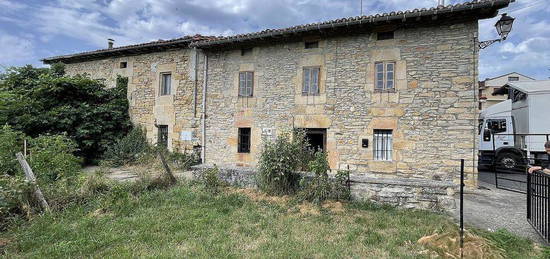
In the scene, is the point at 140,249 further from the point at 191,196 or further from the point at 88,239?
the point at 191,196

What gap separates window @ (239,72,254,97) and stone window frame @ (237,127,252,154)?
4.50 ft

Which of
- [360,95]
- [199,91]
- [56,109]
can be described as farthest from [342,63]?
[56,109]

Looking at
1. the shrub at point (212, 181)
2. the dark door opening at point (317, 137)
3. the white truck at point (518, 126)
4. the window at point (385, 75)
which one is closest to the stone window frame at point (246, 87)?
the dark door opening at point (317, 137)

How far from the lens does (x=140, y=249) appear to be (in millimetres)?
3744

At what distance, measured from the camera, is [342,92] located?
9203 mm

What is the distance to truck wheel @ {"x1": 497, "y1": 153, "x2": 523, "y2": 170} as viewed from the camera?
11.3 m

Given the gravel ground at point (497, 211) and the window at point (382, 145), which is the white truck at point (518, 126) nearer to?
the gravel ground at point (497, 211)

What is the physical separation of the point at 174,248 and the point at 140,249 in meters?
0.45

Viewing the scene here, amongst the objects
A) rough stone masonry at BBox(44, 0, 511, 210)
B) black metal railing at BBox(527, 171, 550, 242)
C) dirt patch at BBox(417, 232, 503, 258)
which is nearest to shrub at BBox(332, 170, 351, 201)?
rough stone masonry at BBox(44, 0, 511, 210)

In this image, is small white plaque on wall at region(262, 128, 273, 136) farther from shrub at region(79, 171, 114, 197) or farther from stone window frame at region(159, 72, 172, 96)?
shrub at region(79, 171, 114, 197)

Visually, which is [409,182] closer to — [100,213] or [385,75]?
[385,75]

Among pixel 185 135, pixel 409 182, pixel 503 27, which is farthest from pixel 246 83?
pixel 503 27

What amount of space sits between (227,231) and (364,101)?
20.7 ft

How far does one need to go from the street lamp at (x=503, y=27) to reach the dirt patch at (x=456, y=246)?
634cm
